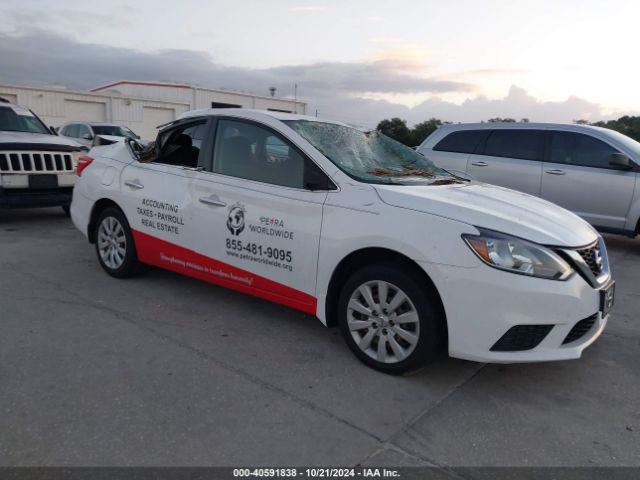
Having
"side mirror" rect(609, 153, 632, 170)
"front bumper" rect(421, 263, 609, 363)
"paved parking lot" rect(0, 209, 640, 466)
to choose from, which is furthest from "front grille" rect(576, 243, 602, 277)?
"side mirror" rect(609, 153, 632, 170)

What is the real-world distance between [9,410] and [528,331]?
9.79 feet

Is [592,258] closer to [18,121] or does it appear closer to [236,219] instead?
[236,219]

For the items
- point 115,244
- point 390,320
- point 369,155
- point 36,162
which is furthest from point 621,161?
point 36,162

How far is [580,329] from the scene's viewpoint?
333 centimetres

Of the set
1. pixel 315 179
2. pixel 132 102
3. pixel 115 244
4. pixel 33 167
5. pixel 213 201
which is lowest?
pixel 115 244

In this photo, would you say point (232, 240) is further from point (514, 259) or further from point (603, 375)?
point (603, 375)

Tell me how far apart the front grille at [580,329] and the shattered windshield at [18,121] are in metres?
9.23

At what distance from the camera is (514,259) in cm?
316

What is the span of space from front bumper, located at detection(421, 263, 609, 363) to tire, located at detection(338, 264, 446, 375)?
4.5 inches

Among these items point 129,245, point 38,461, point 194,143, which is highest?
point 194,143

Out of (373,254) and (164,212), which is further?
(164,212)

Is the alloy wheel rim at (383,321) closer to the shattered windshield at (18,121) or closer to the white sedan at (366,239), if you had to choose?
the white sedan at (366,239)

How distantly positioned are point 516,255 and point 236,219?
6.97ft

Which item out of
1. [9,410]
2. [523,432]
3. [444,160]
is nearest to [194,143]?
[9,410]
